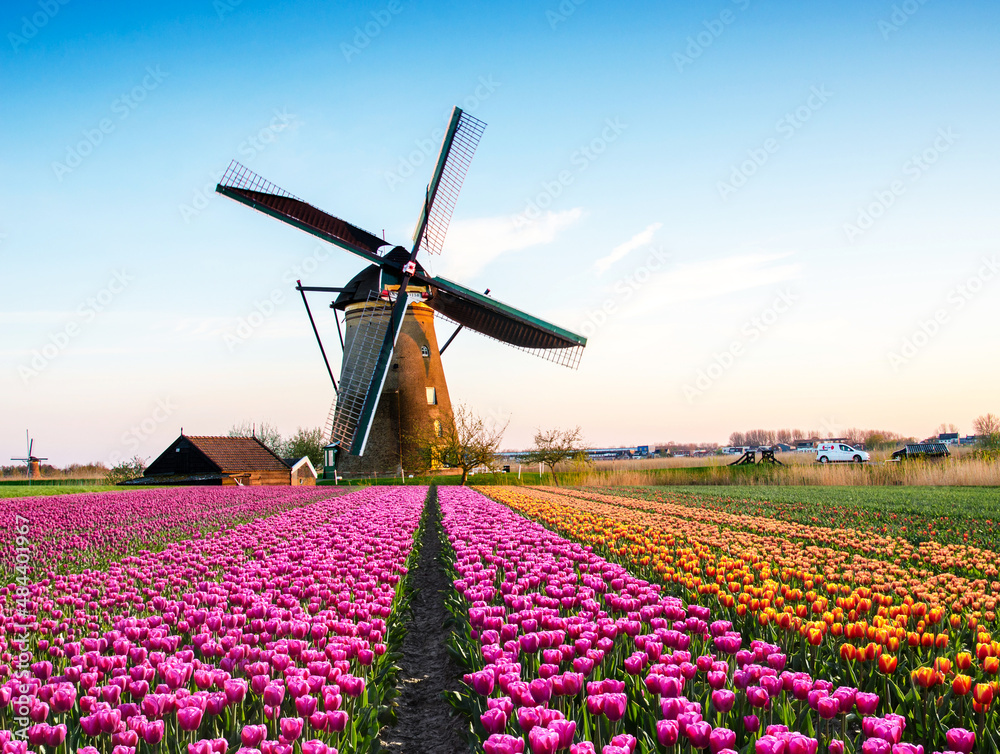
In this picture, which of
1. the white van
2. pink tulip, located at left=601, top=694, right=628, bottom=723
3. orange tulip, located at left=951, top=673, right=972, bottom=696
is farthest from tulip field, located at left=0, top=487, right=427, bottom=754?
the white van

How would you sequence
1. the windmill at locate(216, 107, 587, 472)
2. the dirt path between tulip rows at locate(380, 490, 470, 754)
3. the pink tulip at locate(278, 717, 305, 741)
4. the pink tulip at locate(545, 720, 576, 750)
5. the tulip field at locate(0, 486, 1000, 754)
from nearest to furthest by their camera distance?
the pink tulip at locate(545, 720, 576, 750), the pink tulip at locate(278, 717, 305, 741), the tulip field at locate(0, 486, 1000, 754), the dirt path between tulip rows at locate(380, 490, 470, 754), the windmill at locate(216, 107, 587, 472)

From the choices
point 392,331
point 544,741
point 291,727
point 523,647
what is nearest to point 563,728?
point 544,741

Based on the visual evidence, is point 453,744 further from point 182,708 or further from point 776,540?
point 776,540

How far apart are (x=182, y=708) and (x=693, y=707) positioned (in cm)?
186

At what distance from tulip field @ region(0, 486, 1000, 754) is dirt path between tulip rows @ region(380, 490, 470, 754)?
159mm

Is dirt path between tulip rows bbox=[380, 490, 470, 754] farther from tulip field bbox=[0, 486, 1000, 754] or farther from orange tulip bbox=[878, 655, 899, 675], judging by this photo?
orange tulip bbox=[878, 655, 899, 675]

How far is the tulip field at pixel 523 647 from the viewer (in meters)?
2.46

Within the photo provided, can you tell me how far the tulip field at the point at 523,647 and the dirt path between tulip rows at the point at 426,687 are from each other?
159mm

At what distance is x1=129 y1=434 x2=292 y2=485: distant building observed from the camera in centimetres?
2706

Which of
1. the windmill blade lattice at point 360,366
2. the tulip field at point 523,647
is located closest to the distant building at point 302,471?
the windmill blade lattice at point 360,366

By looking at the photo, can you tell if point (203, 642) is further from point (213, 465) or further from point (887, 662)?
point (213, 465)

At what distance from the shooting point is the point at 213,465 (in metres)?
27.4

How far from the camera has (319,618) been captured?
12.7ft

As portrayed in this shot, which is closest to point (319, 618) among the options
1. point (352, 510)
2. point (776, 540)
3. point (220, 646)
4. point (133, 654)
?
point (220, 646)
